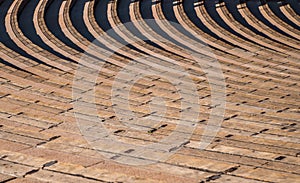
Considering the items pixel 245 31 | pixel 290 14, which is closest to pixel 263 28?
pixel 245 31

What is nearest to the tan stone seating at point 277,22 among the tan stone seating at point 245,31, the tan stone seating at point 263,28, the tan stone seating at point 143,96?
the tan stone seating at point 143,96

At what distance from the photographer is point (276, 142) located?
34.3 feet

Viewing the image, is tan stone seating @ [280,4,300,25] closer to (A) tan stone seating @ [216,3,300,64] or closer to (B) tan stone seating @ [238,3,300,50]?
(B) tan stone seating @ [238,3,300,50]

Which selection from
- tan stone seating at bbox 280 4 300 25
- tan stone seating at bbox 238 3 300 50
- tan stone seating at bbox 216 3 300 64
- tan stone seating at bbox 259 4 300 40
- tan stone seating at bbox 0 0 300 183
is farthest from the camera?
tan stone seating at bbox 280 4 300 25

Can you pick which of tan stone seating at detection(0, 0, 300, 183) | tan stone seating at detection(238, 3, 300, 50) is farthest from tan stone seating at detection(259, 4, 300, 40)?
tan stone seating at detection(238, 3, 300, 50)

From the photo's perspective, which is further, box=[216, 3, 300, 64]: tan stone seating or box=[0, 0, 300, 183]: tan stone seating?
box=[216, 3, 300, 64]: tan stone seating

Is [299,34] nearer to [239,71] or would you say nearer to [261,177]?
[239,71]

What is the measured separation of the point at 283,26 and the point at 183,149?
37.5 ft

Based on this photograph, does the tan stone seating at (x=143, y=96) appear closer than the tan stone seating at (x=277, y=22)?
Yes

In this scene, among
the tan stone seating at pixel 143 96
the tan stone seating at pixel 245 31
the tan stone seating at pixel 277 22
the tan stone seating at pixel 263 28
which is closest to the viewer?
the tan stone seating at pixel 143 96

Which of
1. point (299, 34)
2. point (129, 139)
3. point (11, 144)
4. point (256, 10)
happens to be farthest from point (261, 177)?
point (256, 10)

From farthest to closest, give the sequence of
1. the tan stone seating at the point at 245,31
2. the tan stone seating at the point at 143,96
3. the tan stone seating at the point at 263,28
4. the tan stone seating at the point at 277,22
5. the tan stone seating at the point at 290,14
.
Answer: the tan stone seating at the point at 290,14, the tan stone seating at the point at 277,22, the tan stone seating at the point at 263,28, the tan stone seating at the point at 245,31, the tan stone seating at the point at 143,96

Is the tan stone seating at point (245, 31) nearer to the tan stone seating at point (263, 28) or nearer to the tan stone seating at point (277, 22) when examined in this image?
the tan stone seating at point (263, 28)

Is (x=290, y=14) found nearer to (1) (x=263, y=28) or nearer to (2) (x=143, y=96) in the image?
(1) (x=263, y=28)
